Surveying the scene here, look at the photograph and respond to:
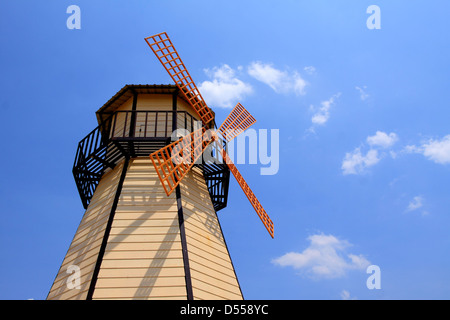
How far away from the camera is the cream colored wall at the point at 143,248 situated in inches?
279

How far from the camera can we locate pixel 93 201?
9828 mm

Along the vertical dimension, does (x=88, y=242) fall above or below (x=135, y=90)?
below

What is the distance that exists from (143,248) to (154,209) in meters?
1.10

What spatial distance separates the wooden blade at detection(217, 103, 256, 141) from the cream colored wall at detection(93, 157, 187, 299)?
3075 millimetres

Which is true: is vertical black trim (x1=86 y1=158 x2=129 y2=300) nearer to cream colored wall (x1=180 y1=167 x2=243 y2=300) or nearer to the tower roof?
cream colored wall (x1=180 y1=167 x2=243 y2=300)

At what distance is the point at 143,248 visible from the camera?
7785mm

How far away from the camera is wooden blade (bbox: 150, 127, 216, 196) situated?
8703mm
